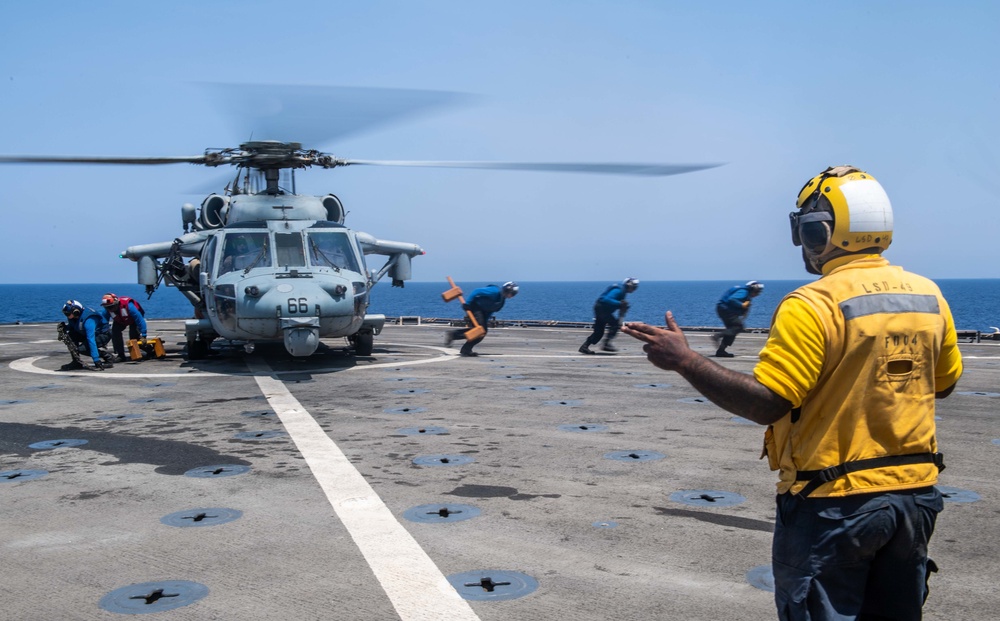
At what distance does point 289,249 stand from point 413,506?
911 cm

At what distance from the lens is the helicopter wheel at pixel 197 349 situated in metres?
15.2

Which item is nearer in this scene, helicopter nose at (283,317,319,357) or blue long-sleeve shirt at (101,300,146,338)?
helicopter nose at (283,317,319,357)

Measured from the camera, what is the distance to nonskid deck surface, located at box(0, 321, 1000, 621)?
3.84 m

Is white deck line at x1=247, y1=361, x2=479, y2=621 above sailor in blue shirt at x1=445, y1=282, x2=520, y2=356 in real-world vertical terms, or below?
below

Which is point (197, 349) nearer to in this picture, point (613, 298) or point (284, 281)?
point (284, 281)

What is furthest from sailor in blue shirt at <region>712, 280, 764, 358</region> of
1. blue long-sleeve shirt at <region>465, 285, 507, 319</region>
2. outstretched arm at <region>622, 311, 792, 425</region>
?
outstretched arm at <region>622, 311, 792, 425</region>

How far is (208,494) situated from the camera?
18.7 feet

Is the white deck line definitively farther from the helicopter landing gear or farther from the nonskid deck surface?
the helicopter landing gear

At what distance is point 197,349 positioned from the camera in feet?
50.3

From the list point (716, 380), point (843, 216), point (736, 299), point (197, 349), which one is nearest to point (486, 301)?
point (736, 299)

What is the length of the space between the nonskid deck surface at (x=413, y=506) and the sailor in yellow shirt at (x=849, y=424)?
1206mm

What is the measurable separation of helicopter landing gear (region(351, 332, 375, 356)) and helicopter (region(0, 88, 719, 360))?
0.02m

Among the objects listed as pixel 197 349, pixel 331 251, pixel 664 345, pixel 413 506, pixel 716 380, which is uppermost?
pixel 331 251

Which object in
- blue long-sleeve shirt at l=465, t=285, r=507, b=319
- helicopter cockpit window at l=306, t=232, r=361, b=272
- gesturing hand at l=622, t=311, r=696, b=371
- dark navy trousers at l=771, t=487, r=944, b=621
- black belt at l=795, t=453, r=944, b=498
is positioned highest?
helicopter cockpit window at l=306, t=232, r=361, b=272
